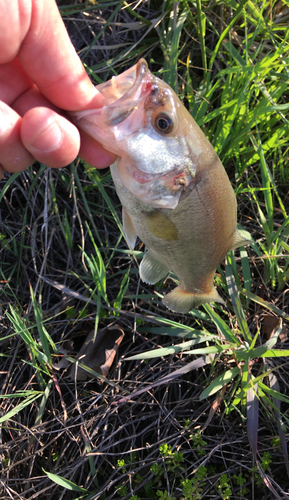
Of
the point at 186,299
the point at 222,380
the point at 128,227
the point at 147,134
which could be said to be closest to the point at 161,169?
the point at 147,134

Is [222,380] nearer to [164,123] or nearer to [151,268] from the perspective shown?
[151,268]

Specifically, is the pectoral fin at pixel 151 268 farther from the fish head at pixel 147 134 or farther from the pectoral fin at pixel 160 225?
the fish head at pixel 147 134

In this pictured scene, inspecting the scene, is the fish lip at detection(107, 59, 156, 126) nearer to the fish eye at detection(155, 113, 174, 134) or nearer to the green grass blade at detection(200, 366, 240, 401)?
the fish eye at detection(155, 113, 174, 134)

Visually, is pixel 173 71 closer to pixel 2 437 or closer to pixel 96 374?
pixel 96 374

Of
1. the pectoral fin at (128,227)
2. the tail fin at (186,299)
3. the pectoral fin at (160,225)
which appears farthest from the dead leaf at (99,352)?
the pectoral fin at (160,225)

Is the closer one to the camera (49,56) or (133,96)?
(133,96)

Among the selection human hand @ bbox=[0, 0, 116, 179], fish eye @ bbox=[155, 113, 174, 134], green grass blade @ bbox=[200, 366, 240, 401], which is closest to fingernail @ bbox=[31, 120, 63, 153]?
human hand @ bbox=[0, 0, 116, 179]
